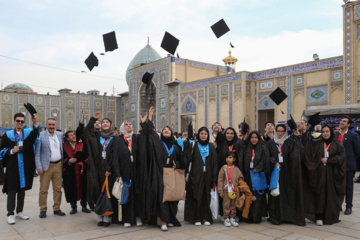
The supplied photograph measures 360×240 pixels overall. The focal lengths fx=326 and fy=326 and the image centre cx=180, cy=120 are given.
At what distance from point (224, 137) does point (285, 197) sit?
130 centimetres

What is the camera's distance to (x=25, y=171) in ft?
A: 16.9

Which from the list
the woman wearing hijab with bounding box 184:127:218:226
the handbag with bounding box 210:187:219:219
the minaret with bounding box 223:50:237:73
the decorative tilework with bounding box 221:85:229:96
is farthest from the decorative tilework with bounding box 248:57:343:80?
the handbag with bounding box 210:187:219:219

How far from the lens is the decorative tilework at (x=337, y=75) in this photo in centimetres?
1388

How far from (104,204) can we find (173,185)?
1046mm

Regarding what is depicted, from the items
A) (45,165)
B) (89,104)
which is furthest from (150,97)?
(45,165)

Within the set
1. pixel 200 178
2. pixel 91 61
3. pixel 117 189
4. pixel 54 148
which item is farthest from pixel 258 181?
pixel 91 61

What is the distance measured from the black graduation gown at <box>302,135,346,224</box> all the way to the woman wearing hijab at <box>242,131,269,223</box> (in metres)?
0.69

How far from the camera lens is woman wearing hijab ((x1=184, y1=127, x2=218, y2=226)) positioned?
16.1ft

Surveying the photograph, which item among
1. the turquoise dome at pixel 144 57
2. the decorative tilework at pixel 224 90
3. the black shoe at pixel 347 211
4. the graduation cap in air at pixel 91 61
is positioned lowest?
the black shoe at pixel 347 211

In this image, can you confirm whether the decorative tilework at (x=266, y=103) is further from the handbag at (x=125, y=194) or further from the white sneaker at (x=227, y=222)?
the handbag at (x=125, y=194)

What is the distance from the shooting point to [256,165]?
498 cm

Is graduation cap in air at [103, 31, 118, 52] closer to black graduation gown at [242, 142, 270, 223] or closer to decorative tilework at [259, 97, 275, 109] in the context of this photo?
black graduation gown at [242, 142, 270, 223]

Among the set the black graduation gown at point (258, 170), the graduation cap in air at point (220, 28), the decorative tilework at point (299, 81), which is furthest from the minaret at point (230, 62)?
the black graduation gown at point (258, 170)

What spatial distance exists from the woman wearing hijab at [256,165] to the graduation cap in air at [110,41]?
13.8 ft
